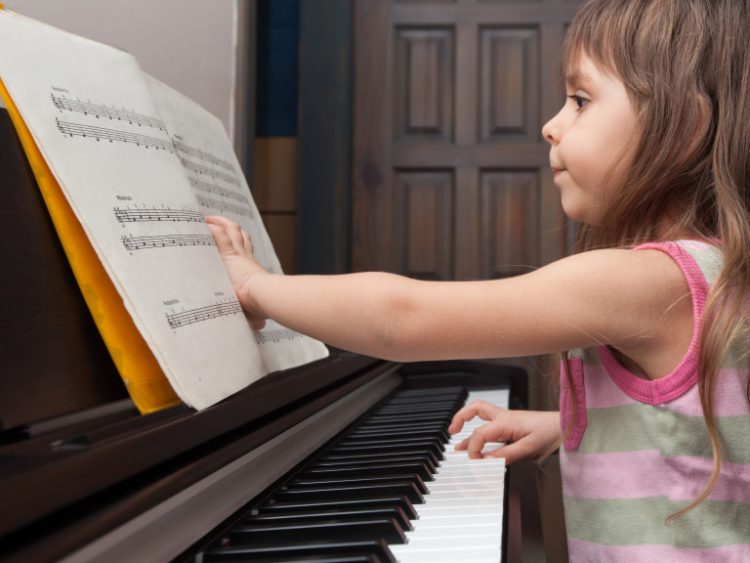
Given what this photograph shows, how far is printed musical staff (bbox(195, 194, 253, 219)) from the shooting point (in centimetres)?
108

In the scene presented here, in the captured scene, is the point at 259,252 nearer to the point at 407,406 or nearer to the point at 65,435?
the point at 407,406

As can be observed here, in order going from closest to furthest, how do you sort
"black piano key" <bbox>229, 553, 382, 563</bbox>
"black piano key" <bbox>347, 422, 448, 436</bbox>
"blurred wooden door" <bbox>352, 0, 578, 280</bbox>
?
"black piano key" <bbox>229, 553, 382, 563</bbox>, "black piano key" <bbox>347, 422, 448, 436</bbox>, "blurred wooden door" <bbox>352, 0, 578, 280</bbox>

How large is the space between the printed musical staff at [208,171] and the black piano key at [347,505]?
45cm

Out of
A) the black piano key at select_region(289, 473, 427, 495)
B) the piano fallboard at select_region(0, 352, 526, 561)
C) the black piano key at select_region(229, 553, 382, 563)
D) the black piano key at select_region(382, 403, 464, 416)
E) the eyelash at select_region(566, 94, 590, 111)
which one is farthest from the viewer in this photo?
the black piano key at select_region(382, 403, 464, 416)

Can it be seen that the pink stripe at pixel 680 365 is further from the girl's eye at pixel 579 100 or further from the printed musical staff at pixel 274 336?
the printed musical staff at pixel 274 336

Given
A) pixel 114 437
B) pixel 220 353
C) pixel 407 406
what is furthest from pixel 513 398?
pixel 114 437

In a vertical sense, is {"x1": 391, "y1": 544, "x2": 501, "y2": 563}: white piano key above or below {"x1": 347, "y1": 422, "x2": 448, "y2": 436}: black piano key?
above

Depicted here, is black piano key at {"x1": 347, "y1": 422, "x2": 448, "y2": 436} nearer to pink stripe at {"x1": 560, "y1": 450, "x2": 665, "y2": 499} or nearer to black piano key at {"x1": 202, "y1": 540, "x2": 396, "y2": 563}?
pink stripe at {"x1": 560, "y1": 450, "x2": 665, "y2": 499}

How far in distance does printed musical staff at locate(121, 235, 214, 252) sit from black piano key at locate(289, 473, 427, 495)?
0.28m

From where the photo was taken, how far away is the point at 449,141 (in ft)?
11.1

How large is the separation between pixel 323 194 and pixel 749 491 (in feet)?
8.05

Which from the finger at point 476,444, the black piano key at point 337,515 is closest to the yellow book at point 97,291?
the black piano key at point 337,515

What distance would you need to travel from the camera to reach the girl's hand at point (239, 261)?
Result: 978 mm

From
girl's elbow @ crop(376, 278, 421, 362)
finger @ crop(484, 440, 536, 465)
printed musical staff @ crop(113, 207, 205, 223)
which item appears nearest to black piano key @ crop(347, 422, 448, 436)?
finger @ crop(484, 440, 536, 465)
